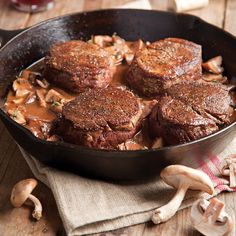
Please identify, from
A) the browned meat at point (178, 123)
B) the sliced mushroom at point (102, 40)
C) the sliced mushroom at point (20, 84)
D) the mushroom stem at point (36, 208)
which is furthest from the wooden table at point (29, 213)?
the sliced mushroom at point (102, 40)

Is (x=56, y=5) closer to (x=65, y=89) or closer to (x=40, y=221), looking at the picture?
(x=65, y=89)

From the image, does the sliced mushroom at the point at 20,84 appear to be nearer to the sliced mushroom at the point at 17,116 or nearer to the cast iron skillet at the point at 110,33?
the cast iron skillet at the point at 110,33

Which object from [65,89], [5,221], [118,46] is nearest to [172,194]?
[5,221]

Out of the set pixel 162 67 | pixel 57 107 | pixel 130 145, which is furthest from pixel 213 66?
pixel 57 107

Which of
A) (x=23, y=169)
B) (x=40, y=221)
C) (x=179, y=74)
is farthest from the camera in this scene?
(x=179, y=74)

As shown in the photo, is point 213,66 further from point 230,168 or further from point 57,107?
point 57,107

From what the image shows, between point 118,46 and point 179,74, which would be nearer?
point 179,74
